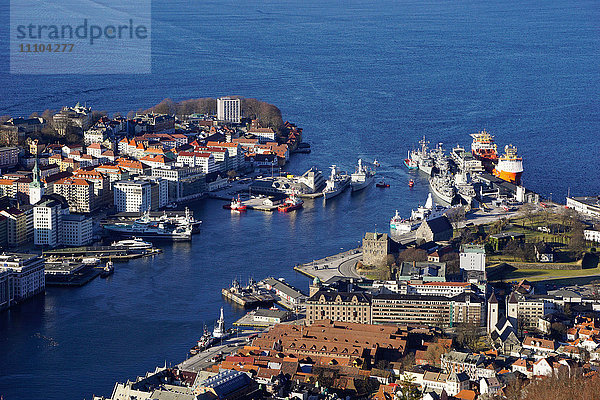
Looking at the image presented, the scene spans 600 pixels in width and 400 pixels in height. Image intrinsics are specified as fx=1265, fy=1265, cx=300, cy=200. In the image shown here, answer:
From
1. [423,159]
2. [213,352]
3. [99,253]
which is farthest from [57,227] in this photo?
[423,159]

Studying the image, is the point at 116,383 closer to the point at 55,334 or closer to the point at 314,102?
the point at 55,334

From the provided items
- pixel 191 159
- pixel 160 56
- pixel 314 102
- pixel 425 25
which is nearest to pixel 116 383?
pixel 191 159

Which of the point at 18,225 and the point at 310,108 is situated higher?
the point at 310,108

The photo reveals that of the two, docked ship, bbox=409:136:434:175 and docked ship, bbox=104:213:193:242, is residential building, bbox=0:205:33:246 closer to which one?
docked ship, bbox=104:213:193:242

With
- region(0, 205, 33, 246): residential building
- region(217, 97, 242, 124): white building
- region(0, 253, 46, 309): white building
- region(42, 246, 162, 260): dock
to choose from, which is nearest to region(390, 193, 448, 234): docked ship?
region(42, 246, 162, 260): dock

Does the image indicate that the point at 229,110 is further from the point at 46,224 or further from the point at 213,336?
the point at 213,336

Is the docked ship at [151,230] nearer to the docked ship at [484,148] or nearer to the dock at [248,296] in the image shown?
the dock at [248,296]
